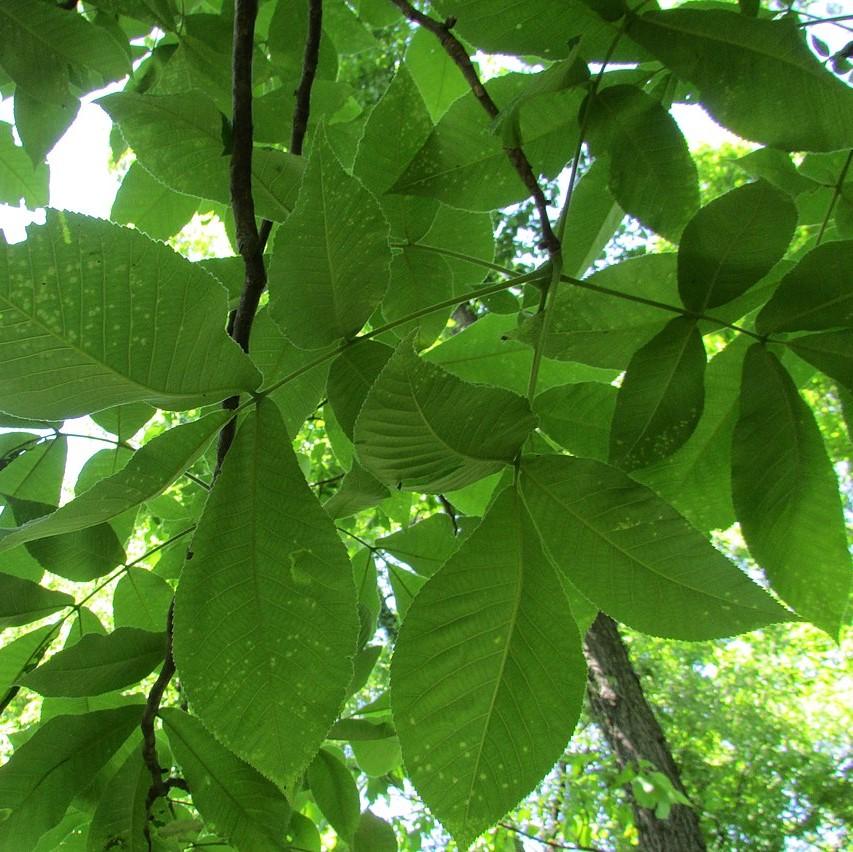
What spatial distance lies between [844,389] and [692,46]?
0.38 metres

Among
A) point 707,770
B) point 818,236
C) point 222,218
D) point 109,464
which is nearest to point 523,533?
point 818,236

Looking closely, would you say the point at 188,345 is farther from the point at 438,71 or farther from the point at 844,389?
the point at 438,71

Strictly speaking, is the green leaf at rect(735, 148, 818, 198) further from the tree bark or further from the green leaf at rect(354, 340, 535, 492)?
the tree bark

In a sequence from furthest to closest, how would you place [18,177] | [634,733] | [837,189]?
1. [634,733]
2. [18,177]
3. [837,189]

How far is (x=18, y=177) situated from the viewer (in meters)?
1.52

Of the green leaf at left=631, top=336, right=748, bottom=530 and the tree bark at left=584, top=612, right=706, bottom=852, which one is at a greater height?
the tree bark at left=584, top=612, right=706, bottom=852

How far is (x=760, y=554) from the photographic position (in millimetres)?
707

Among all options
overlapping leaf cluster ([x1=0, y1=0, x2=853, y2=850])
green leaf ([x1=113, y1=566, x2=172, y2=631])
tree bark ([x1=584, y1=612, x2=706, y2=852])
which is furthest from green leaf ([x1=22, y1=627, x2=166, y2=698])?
tree bark ([x1=584, y1=612, x2=706, y2=852])

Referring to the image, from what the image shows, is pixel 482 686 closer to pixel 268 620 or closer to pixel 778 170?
pixel 268 620

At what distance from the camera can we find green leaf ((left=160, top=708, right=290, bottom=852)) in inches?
33.1

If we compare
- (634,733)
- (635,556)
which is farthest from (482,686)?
(634,733)

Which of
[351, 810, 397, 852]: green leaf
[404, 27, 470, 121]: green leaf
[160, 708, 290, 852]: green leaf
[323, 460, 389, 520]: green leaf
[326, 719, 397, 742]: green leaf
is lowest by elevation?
[160, 708, 290, 852]: green leaf

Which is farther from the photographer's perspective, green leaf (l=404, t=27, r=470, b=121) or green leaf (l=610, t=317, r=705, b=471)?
green leaf (l=404, t=27, r=470, b=121)

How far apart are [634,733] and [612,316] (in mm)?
4591
